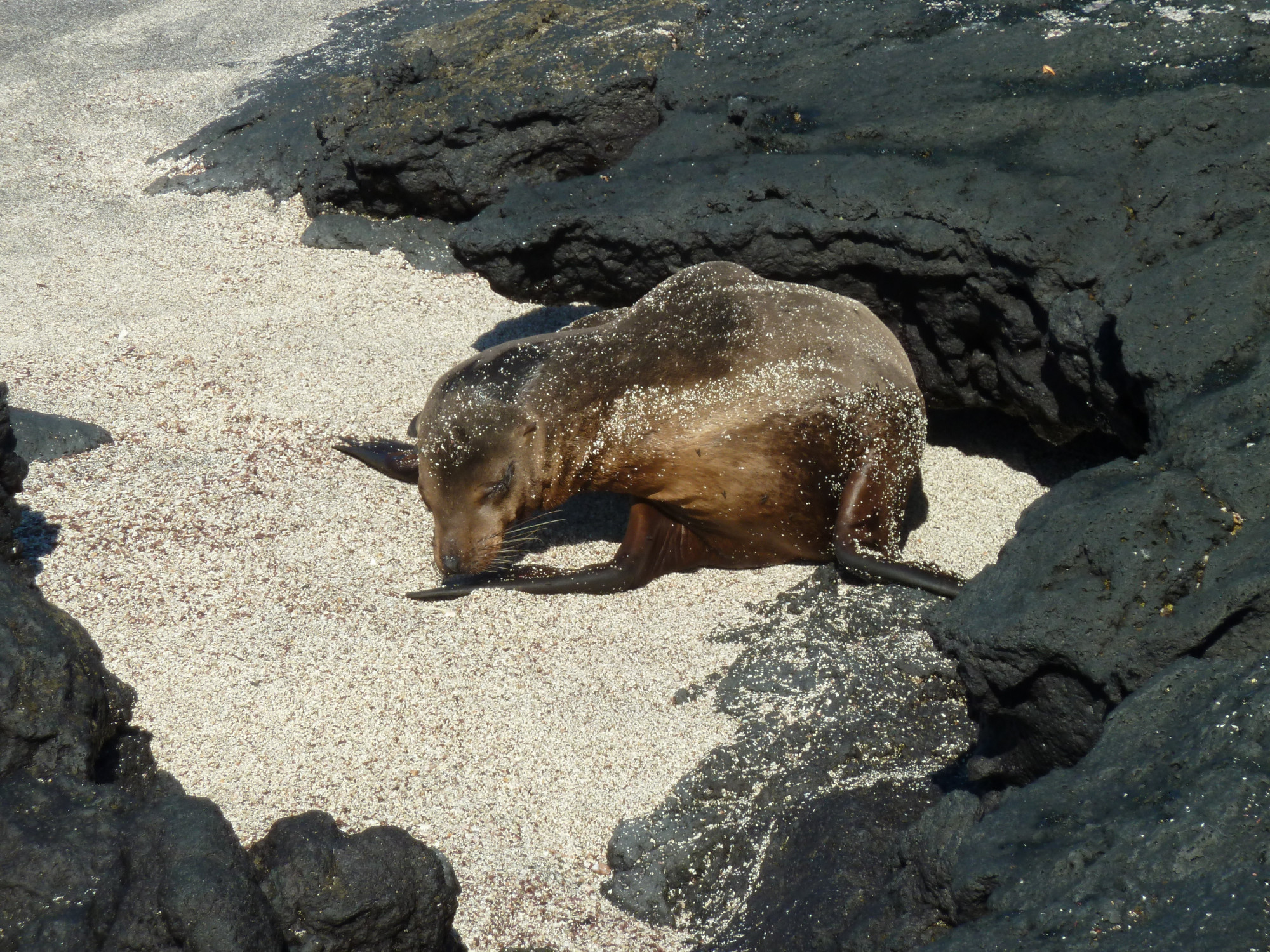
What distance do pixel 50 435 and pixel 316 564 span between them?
147 cm

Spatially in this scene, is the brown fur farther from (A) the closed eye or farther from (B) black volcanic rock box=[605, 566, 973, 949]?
(B) black volcanic rock box=[605, 566, 973, 949]

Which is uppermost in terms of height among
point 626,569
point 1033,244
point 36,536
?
point 1033,244

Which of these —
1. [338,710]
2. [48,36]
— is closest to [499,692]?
[338,710]

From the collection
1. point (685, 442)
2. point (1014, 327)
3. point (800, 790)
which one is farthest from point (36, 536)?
point (1014, 327)

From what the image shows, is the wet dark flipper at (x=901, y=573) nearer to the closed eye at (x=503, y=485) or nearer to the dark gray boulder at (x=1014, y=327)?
the dark gray boulder at (x=1014, y=327)

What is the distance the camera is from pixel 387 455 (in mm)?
5570

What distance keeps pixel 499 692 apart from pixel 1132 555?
2.12 m

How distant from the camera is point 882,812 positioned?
344cm

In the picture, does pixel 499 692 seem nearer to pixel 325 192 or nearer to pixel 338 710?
pixel 338 710

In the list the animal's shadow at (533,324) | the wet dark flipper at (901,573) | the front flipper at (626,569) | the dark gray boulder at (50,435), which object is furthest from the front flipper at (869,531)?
the dark gray boulder at (50,435)

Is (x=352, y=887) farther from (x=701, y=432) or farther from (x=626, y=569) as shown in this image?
(x=701, y=432)

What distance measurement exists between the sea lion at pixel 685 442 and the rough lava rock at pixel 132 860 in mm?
1799

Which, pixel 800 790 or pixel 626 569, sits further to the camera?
pixel 626 569

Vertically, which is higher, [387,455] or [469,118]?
[469,118]
